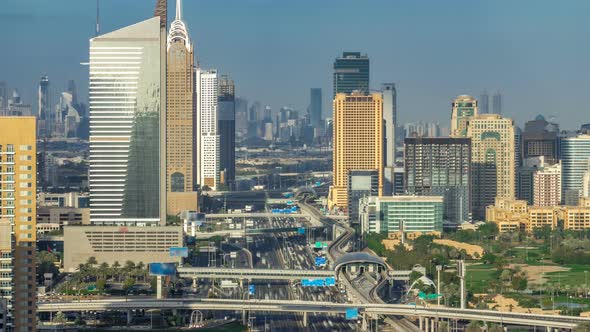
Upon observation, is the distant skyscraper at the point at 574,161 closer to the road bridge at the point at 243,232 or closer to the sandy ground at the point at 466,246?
the road bridge at the point at 243,232

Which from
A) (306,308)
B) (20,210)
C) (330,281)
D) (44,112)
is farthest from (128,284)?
(44,112)

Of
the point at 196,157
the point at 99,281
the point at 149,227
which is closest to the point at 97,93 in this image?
the point at 149,227

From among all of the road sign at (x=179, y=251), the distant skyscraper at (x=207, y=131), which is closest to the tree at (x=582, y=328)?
the road sign at (x=179, y=251)

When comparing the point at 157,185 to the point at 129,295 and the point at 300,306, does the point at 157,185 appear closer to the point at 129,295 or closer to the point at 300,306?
the point at 129,295

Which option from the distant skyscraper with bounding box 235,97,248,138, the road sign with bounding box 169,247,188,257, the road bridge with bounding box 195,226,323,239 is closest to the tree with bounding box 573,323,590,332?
the road sign with bounding box 169,247,188,257

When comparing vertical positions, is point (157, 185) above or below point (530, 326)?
above

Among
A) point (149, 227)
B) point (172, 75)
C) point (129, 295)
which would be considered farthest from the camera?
point (172, 75)
